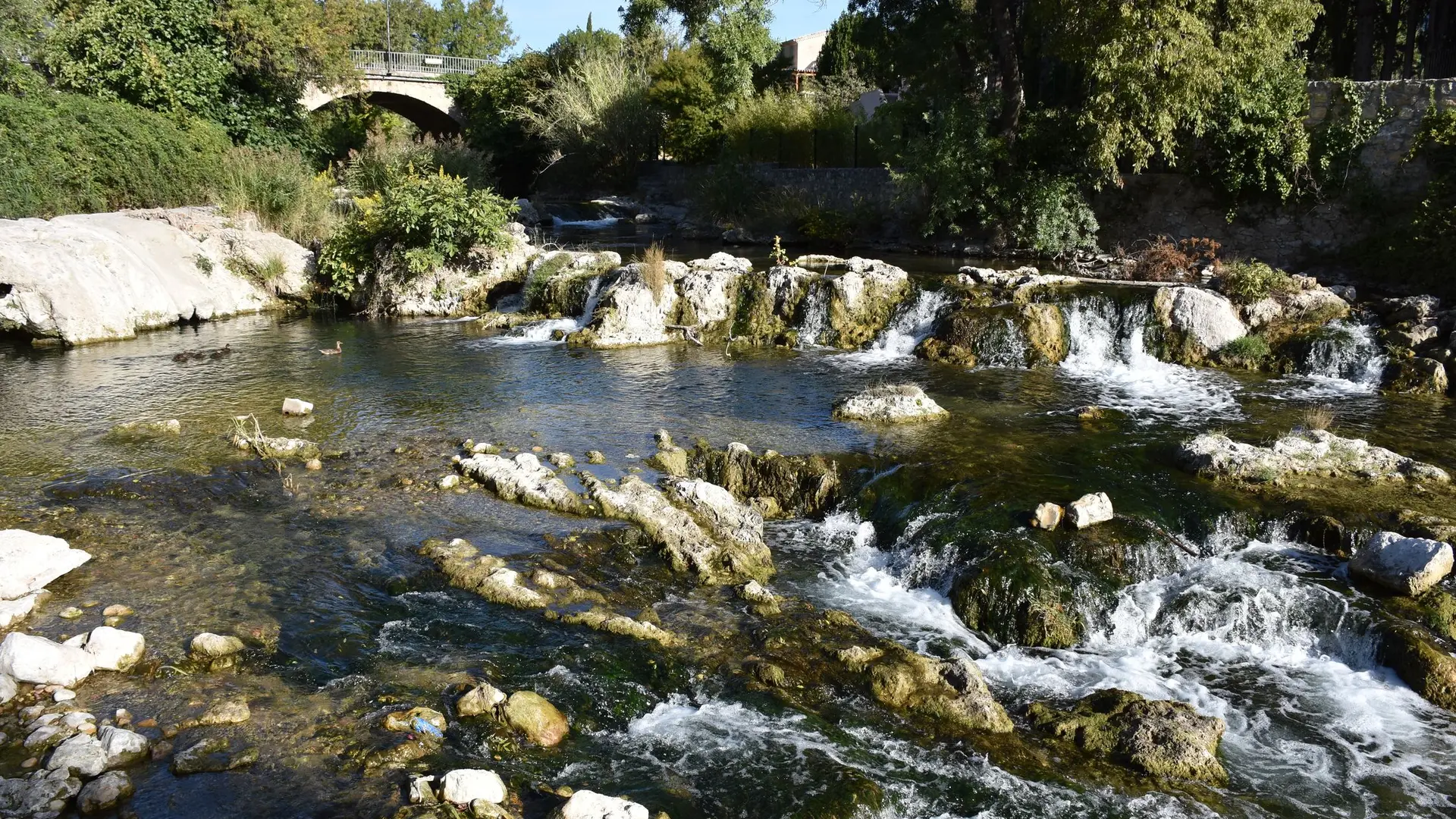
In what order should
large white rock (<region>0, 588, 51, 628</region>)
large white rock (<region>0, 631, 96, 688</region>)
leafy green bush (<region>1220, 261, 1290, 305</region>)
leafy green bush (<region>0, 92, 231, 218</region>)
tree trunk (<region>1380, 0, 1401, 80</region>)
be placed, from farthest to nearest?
tree trunk (<region>1380, 0, 1401, 80</region>) → leafy green bush (<region>0, 92, 231, 218</region>) → leafy green bush (<region>1220, 261, 1290, 305</region>) → large white rock (<region>0, 588, 51, 628</region>) → large white rock (<region>0, 631, 96, 688</region>)

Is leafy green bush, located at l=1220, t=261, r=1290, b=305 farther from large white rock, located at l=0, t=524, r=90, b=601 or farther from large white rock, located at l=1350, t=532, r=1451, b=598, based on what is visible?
large white rock, located at l=0, t=524, r=90, b=601

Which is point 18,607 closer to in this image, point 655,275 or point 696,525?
point 696,525

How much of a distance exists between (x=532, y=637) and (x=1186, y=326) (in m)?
12.5

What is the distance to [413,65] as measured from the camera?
137 feet

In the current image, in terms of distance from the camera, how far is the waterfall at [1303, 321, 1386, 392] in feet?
46.9

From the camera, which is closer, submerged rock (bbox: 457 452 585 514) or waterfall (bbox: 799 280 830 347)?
submerged rock (bbox: 457 452 585 514)

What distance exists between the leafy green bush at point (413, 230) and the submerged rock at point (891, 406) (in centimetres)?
1024

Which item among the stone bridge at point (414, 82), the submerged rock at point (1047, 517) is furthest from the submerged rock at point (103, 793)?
the stone bridge at point (414, 82)

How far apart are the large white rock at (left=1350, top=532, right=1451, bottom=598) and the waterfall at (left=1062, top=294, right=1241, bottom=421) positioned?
441cm

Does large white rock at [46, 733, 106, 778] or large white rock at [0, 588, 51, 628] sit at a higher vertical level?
large white rock at [0, 588, 51, 628]

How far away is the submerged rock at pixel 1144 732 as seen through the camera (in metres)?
5.86

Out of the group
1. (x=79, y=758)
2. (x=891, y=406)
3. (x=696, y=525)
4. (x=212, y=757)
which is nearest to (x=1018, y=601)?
(x=696, y=525)

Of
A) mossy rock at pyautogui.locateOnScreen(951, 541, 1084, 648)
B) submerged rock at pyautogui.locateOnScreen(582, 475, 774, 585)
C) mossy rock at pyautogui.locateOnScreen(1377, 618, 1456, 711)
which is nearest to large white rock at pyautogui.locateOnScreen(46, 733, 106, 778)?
submerged rock at pyautogui.locateOnScreen(582, 475, 774, 585)

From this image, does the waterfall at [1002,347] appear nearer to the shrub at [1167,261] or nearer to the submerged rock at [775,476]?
the shrub at [1167,261]
